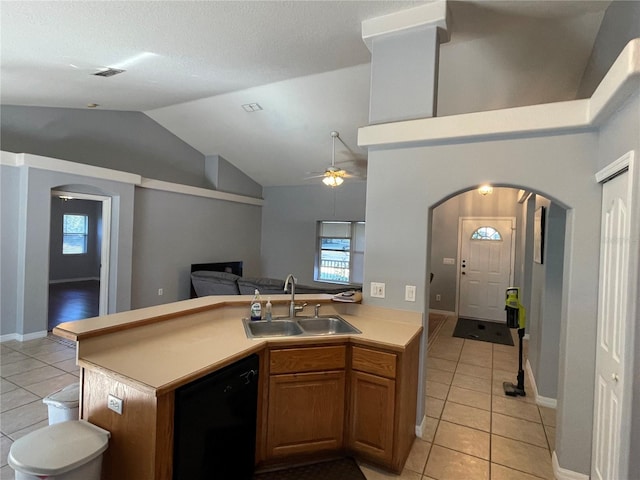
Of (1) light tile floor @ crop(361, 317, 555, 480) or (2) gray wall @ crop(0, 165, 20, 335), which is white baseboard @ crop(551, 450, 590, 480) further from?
(2) gray wall @ crop(0, 165, 20, 335)

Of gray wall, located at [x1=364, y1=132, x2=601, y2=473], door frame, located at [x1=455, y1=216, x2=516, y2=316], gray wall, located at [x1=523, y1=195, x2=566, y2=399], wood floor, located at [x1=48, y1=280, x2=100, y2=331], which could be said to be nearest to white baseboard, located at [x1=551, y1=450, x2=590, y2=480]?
gray wall, located at [x1=364, y1=132, x2=601, y2=473]

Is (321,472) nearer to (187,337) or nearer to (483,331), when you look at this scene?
(187,337)

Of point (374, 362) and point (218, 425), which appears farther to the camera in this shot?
Answer: point (374, 362)

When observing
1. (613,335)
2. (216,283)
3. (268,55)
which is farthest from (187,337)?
(216,283)

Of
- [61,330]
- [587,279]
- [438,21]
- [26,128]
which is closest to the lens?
[61,330]

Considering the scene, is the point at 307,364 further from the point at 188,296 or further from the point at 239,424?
the point at 188,296

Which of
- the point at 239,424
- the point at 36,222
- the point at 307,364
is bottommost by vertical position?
the point at 239,424

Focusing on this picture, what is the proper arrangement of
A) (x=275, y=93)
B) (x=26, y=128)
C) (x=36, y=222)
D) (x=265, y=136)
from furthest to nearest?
(x=265, y=136)
(x=275, y=93)
(x=26, y=128)
(x=36, y=222)

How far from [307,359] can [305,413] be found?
1.17 ft

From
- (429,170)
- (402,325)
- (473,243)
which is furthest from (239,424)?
(473,243)

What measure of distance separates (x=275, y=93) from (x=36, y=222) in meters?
3.79

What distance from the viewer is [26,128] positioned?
186 inches

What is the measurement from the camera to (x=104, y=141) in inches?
222

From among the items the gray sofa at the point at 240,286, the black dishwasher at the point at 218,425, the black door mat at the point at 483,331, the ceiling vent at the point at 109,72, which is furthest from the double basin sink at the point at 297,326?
the black door mat at the point at 483,331
